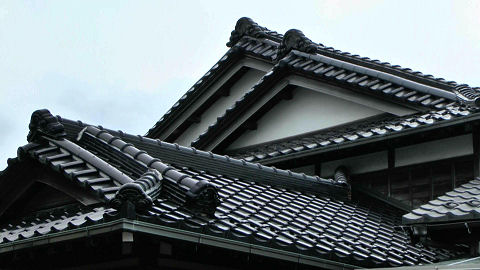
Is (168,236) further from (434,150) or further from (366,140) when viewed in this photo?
(434,150)

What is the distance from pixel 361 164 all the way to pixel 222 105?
18.1 ft

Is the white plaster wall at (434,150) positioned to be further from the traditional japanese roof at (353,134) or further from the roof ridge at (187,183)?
the roof ridge at (187,183)

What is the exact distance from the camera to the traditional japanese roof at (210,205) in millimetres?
7516

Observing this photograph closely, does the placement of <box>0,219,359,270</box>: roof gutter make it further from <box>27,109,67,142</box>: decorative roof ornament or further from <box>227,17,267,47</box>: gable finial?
<box>227,17,267,47</box>: gable finial

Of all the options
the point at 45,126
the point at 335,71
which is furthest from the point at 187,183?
the point at 335,71

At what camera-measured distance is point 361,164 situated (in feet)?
40.0

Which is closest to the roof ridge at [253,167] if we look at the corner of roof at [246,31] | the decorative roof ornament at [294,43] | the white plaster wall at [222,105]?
the decorative roof ornament at [294,43]

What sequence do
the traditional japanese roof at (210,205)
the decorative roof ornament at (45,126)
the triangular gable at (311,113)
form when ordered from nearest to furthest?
1. the traditional japanese roof at (210,205)
2. the decorative roof ornament at (45,126)
3. the triangular gable at (311,113)

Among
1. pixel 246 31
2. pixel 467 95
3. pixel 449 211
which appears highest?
pixel 246 31

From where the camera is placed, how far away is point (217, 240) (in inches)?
292

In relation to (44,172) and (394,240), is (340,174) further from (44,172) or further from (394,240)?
(44,172)

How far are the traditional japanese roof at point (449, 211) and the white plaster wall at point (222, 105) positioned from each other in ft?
26.2

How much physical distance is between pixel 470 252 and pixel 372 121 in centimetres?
484

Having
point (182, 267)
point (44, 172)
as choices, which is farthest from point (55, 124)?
point (182, 267)
